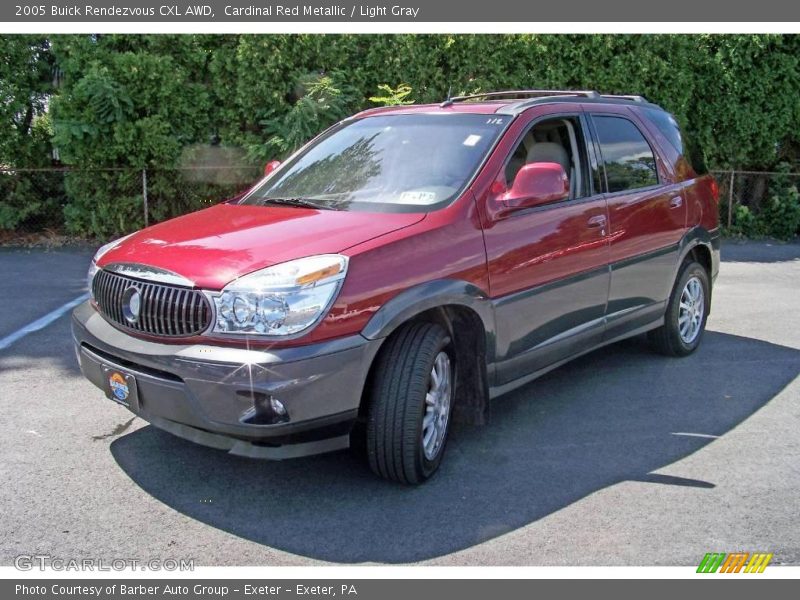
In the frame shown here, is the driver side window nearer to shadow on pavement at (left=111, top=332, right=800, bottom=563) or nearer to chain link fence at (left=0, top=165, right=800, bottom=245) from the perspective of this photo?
shadow on pavement at (left=111, top=332, right=800, bottom=563)

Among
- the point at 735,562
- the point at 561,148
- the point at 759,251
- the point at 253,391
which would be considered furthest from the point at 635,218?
the point at 759,251

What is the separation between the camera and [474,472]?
13.8 feet

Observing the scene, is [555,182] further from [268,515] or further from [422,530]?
[268,515]

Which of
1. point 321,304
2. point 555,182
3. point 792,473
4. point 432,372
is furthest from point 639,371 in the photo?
point 321,304

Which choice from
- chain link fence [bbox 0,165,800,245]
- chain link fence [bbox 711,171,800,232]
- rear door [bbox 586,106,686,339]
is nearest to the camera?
rear door [bbox 586,106,686,339]

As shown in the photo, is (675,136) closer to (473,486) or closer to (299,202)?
(299,202)

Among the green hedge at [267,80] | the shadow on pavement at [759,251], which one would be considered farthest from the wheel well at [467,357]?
the shadow on pavement at [759,251]

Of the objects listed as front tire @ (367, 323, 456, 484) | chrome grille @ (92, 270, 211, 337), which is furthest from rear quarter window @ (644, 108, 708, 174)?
chrome grille @ (92, 270, 211, 337)

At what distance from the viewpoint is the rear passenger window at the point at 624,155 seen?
5.31m

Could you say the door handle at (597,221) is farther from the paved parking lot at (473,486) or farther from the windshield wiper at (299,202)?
the windshield wiper at (299,202)

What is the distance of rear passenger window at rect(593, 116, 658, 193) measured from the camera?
5.31m

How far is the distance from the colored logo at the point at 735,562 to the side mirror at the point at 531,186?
6.53 feet

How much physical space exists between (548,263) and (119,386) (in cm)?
244

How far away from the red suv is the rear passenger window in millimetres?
18
